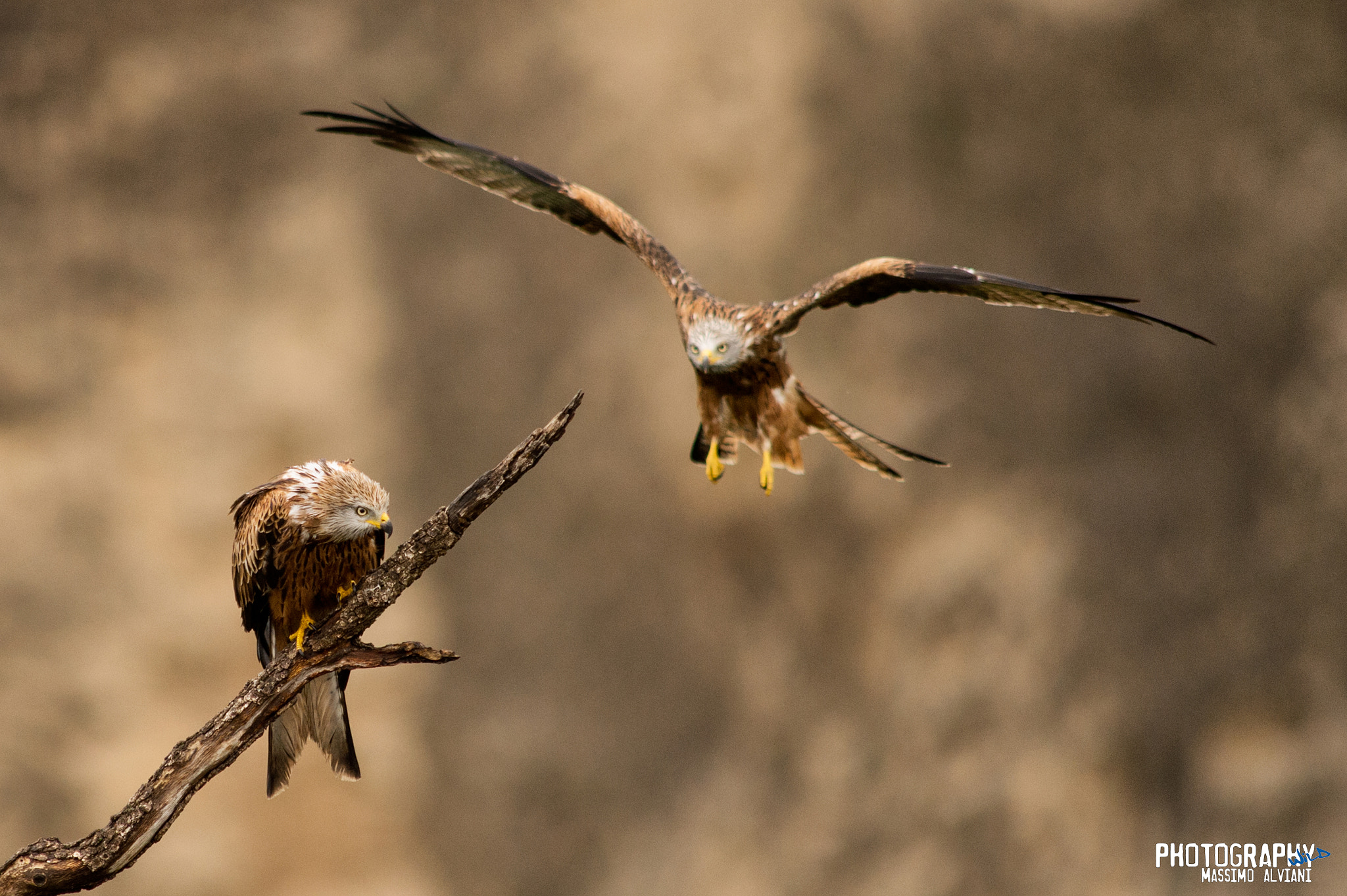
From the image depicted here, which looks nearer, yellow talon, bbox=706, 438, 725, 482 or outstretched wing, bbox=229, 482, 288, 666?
outstretched wing, bbox=229, 482, 288, 666

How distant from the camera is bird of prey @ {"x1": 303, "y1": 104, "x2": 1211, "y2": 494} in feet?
13.3

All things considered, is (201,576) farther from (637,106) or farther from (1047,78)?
(1047,78)

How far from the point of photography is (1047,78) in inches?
277

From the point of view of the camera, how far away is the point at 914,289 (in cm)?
414

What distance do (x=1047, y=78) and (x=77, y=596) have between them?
661cm

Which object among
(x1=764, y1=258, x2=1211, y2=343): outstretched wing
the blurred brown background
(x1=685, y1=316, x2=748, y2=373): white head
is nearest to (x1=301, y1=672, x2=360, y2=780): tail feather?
(x1=685, y1=316, x2=748, y2=373): white head

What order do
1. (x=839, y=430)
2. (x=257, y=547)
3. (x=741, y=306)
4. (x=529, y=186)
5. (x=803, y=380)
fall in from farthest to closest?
(x=803, y=380) < (x=529, y=186) < (x=839, y=430) < (x=741, y=306) < (x=257, y=547)

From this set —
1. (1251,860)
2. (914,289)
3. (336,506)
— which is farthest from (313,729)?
(1251,860)

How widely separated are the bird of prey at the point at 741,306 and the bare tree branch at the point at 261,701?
103 centimetres

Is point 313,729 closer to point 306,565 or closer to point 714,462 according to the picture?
point 306,565

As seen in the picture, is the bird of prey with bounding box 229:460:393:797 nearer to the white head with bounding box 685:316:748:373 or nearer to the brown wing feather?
the brown wing feather

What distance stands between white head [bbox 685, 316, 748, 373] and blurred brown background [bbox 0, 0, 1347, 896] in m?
2.79

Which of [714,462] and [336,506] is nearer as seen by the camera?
[336,506]

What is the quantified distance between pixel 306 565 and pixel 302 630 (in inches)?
7.7
